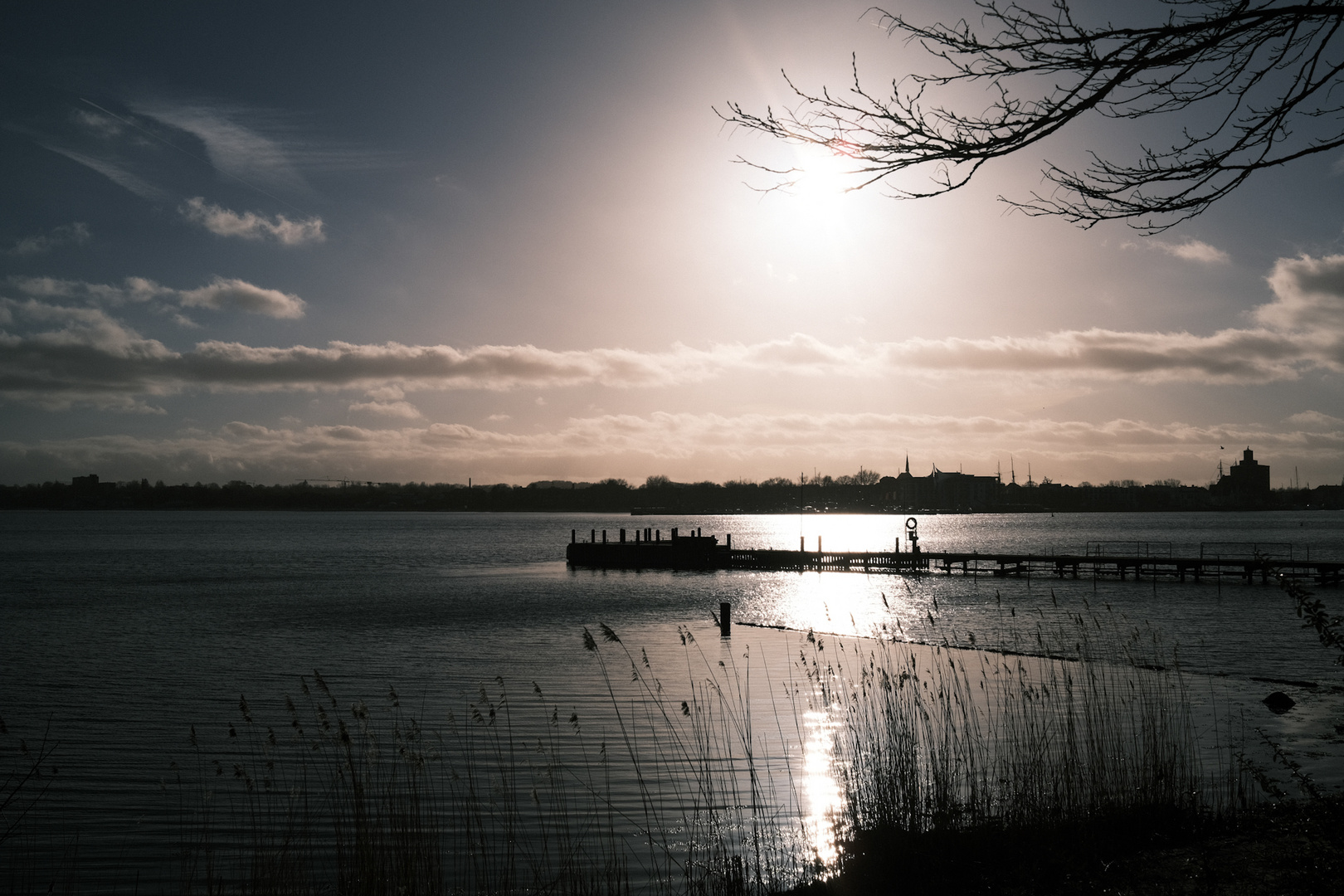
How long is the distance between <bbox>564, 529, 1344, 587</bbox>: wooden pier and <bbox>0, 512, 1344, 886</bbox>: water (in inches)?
81.2

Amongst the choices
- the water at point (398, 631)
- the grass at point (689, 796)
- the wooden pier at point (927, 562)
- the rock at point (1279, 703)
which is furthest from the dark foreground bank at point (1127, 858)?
the wooden pier at point (927, 562)

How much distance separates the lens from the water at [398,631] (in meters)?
17.1

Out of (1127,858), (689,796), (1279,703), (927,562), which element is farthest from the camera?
(927,562)

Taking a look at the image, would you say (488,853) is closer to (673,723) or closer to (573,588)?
(673,723)

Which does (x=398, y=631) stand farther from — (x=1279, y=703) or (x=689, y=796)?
(x=1279, y=703)

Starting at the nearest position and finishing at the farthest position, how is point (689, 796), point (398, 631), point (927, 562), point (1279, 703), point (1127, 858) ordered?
point (1127, 858)
point (689, 796)
point (1279, 703)
point (398, 631)
point (927, 562)

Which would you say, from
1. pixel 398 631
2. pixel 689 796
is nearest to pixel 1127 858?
pixel 689 796

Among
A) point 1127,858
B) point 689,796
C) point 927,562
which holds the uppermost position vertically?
point 1127,858

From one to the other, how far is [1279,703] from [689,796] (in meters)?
12.2

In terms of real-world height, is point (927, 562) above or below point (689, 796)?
below

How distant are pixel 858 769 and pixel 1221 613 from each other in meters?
34.7

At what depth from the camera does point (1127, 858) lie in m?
7.17

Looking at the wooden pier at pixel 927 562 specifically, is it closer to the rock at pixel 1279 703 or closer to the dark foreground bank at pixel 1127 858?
the rock at pixel 1279 703

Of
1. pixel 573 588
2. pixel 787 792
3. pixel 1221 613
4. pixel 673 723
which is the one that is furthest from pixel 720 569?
pixel 787 792
